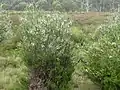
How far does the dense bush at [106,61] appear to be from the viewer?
14.9 meters

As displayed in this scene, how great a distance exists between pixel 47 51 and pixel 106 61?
3255 millimetres

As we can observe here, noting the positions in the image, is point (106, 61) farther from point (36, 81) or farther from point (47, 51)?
point (36, 81)

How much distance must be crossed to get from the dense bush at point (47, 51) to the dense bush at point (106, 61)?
165cm

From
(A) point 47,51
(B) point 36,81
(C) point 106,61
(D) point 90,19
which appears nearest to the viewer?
(A) point 47,51

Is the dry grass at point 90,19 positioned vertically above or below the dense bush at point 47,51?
below

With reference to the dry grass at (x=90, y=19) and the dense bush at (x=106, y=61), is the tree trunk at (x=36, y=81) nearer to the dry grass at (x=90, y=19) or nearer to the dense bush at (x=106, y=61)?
the dense bush at (x=106, y=61)

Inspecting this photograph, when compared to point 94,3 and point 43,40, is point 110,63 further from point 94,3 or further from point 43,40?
point 94,3

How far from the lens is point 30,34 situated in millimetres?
14328

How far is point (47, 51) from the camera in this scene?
14227mm

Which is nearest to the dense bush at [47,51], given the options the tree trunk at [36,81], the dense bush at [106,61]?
the tree trunk at [36,81]

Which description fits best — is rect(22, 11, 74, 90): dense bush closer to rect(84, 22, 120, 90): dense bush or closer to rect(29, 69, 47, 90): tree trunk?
→ rect(29, 69, 47, 90): tree trunk

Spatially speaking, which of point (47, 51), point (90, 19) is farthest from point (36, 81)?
point (90, 19)

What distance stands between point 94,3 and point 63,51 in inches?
3671

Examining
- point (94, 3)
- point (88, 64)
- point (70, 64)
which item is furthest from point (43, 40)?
point (94, 3)
